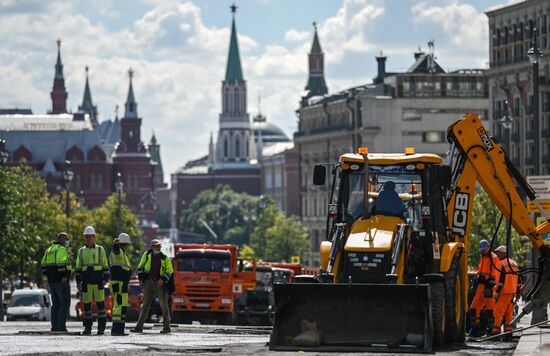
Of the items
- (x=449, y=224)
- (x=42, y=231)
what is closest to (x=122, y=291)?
(x=449, y=224)

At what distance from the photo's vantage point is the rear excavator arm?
28.4 metres

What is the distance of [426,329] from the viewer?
24.4 metres

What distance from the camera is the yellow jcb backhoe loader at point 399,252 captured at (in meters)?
24.8

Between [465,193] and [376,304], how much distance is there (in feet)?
14.2

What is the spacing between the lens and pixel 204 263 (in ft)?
171

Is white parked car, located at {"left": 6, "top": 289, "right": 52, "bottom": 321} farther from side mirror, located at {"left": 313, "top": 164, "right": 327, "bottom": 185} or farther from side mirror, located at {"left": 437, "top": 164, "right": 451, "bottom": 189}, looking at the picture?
Result: side mirror, located at {"left": 437, "top": 164, "right": 451, "bottom": 189}

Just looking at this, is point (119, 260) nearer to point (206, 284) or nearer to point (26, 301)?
point (206, 284)

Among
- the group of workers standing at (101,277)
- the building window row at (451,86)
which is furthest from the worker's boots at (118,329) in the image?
the building window row at (451,86)

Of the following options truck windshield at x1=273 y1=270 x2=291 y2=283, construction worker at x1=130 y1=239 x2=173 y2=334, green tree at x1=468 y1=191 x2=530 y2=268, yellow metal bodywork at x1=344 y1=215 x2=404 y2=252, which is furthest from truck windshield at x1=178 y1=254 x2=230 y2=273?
yellow metal bodywork at x1=344 y1=215 x2=404 y2=252

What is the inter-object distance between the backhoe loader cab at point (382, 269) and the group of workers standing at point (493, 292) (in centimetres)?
330

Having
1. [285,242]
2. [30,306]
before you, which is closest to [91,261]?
[30,306]

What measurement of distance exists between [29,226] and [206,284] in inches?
914

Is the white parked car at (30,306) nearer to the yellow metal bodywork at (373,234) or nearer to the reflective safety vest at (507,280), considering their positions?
the reflective safety vest at (507,280)

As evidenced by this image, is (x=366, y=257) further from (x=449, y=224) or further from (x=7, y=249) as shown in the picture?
(x=7, y=249)
